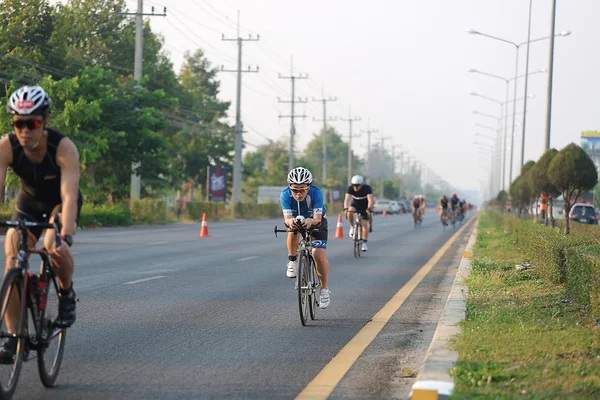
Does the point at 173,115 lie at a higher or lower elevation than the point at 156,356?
higher

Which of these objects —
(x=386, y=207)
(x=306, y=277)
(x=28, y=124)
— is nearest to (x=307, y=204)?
(x=306, y=277)

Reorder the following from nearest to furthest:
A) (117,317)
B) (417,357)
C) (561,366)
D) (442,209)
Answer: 1. (561,366)
2. (417,357)
3. (117,317)
4. (442,209)

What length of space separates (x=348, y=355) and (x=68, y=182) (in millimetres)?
3150

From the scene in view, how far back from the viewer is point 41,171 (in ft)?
21.0

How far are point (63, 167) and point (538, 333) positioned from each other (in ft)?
14.3

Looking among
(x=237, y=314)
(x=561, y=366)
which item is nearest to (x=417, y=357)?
(x=561, y=366)

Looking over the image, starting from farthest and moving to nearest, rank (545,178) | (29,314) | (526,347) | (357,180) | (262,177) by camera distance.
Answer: (262,177), (545,178), (357,180), (526,347), (29,314)

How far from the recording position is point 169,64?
7156 centimetres

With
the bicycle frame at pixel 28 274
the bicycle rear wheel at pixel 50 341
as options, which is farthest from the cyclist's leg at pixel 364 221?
the bicycle frame at pixel 28 274

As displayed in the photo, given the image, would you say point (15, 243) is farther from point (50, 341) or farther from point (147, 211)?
point (147, 211)

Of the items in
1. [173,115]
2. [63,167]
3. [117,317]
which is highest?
[173,115]

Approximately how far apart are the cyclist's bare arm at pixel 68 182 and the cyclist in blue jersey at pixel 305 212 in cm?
401

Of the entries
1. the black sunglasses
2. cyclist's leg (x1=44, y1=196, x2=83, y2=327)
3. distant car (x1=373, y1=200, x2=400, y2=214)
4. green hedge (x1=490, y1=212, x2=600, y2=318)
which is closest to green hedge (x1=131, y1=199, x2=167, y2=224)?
green hedge (x1=490, y1=212, x2=600, y2=318)

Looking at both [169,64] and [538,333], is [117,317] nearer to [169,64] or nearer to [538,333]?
[538,333]
